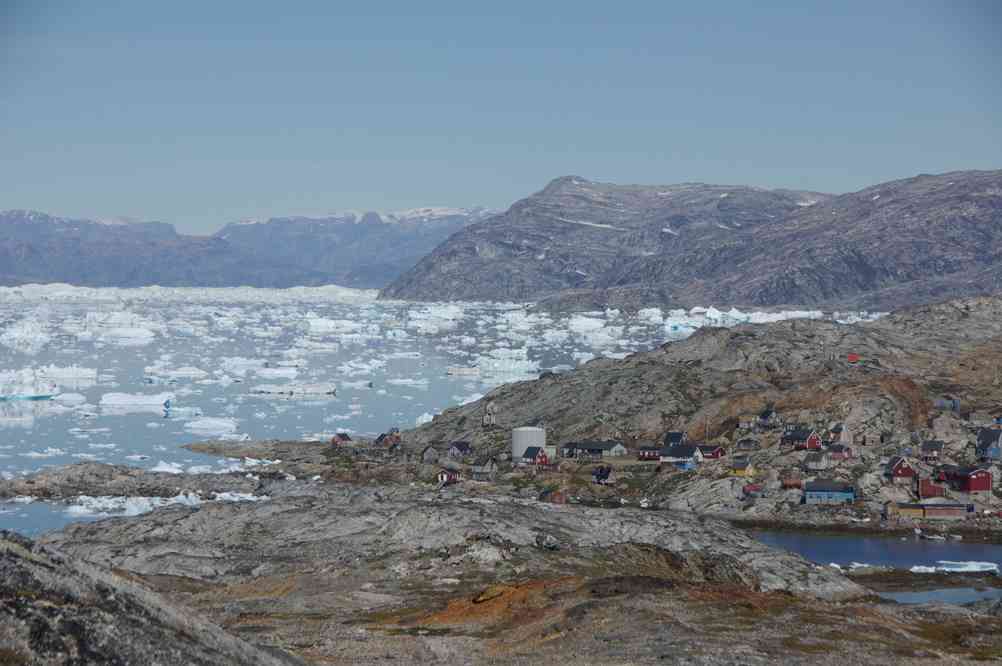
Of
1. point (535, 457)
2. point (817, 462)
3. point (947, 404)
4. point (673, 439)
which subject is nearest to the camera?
point (817, 462)

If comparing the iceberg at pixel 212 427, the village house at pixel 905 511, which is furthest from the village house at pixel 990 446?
the iceberg at pixel 212 427

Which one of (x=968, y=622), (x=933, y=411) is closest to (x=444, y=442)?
(x=933, y=411)

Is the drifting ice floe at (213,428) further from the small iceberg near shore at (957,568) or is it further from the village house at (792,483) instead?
the small iceberg near shore at (957,568)

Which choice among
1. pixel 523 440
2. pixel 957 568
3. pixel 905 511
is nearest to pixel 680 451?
pixel 523 440

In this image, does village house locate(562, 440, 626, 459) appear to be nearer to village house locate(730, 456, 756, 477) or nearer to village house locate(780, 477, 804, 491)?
village house locate(730, 456, 756, 477)

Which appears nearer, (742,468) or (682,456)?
(742,468)

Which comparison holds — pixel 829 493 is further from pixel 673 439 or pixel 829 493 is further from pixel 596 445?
pixel 596 445

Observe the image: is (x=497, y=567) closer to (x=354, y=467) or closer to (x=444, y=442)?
(x=354, y=467)
